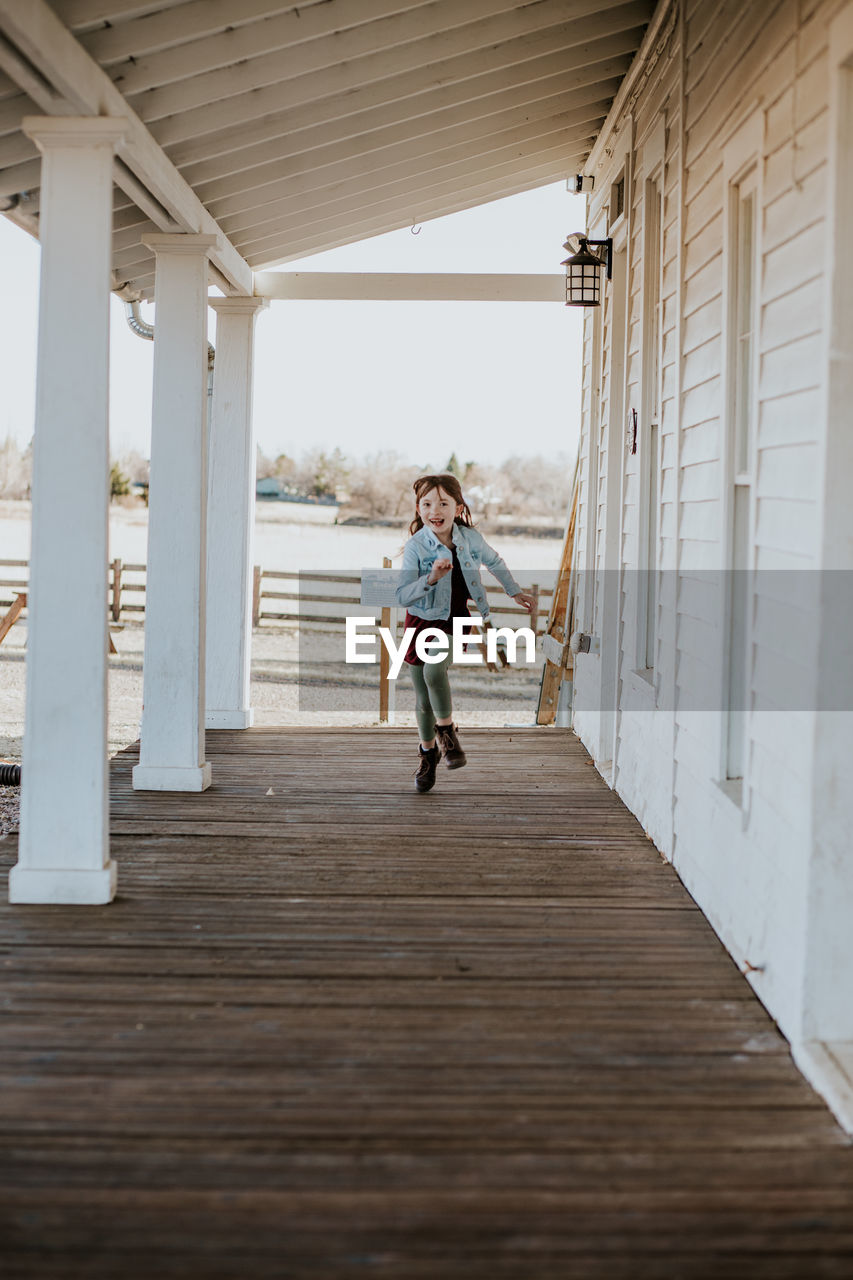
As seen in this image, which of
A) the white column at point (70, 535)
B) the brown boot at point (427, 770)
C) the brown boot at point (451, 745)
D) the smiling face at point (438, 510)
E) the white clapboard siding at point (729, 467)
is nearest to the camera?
the white clapboard siding at point (729, 467)

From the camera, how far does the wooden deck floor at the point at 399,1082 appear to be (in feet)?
7.70

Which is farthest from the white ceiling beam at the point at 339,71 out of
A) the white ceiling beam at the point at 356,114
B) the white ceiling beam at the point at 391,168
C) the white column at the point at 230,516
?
the white column at the point at 230,516

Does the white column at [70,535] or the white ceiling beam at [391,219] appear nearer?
the white column at [70,535]

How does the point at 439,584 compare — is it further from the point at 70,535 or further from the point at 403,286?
the point at 403,286

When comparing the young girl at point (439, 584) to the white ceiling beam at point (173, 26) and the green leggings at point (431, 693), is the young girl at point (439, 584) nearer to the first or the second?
the green leggings at point (431, 693)

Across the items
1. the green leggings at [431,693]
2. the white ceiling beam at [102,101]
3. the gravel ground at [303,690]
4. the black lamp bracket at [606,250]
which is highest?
the black lamp bracket at [606,250]

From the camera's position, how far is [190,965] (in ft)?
12.4

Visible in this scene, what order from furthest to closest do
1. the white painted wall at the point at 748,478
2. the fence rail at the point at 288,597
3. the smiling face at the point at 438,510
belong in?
the fence rail at the point at 288,597
the smiling face at the point at 438,510
the white painted wall at the point at 748,478

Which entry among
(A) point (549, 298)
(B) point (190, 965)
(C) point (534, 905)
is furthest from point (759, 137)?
(A) point (549, 298)

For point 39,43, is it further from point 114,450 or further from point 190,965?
point 114,450

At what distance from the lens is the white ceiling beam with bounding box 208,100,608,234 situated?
6316 millimetres

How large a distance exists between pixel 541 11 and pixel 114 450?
33785 mm

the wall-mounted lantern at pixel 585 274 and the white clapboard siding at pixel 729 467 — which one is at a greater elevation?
the wall-mounted lantern at pixel 585 274

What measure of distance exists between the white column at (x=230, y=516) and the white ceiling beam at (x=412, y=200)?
1.95 ft
